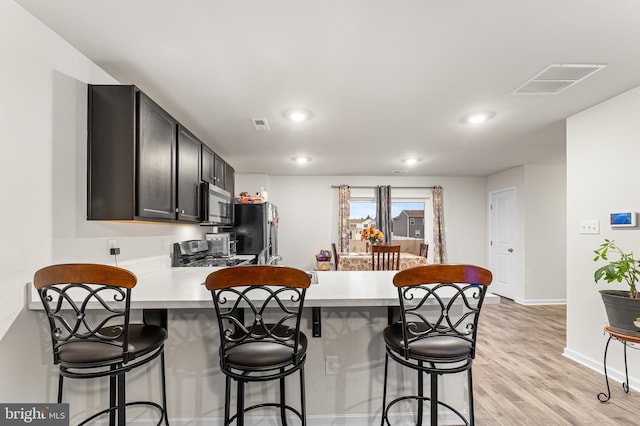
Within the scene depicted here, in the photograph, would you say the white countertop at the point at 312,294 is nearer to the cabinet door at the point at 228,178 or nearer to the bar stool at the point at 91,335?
the bar stool at the point at 91,335

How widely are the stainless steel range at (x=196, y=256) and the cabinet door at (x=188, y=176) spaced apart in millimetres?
427

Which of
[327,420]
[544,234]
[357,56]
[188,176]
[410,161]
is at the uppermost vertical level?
[357,56]

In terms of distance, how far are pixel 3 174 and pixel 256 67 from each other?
1.50 m

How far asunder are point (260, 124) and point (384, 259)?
242 centimetres

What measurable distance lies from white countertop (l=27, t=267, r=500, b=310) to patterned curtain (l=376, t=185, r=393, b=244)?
4393mm

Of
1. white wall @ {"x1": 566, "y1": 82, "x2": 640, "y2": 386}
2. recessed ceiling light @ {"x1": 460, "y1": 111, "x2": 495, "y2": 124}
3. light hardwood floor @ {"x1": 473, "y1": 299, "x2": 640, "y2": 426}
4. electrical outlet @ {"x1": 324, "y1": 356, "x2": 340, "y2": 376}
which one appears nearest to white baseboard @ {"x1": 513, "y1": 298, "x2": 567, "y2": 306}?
light hardwood floor @ {"x1": 473, "y1": 299, "x2": 640, "y2": 426}

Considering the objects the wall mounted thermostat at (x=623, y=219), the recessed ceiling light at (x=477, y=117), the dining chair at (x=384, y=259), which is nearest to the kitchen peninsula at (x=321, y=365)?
the wall mounted thermostat at (x=623, y=219)

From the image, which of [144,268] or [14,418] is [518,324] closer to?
[144,268]

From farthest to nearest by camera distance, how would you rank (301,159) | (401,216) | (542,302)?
(401,216), (542,302), (301,159)

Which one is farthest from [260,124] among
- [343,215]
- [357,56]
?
[343,215]

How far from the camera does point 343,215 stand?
6.55 meters

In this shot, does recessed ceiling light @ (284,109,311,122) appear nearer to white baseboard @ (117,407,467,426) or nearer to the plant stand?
white baseboard @ (117,407,467,426)

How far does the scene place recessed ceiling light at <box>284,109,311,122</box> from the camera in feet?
10.0

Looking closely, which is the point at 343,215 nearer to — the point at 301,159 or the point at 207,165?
the point at 301,159
